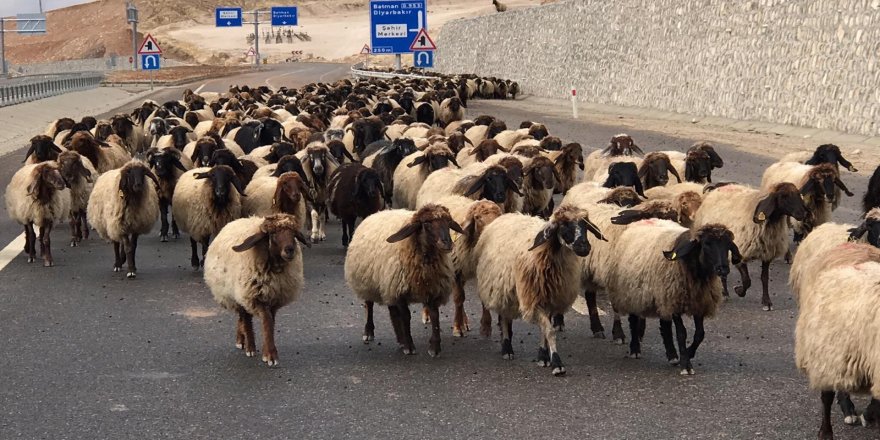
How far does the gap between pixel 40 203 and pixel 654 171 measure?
7103 mm

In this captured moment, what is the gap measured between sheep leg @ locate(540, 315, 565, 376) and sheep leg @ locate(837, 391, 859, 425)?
195cm

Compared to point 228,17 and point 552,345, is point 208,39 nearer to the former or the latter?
point 228,17

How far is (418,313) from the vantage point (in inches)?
416

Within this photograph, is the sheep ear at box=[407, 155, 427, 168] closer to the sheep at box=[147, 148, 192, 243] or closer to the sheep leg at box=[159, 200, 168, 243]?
the sheep at box=[147, 148, 192, 243]

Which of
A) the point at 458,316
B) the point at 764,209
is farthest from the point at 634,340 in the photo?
the point at 764,209

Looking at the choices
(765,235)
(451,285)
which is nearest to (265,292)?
(451,285)

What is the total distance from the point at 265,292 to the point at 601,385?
2659mm

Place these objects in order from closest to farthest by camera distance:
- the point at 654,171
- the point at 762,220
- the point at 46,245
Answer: the point at 762,220 → the point at 46,245 → the point at 654,171

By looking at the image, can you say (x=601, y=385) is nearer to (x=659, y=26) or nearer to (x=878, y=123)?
(x=878, y=123)

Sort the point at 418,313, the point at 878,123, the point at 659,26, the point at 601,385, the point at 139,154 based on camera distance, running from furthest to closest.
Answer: the point at 659,26 → the point at 878,123 → the point at 139,154 → the point at 418,313 → the point at 601,385

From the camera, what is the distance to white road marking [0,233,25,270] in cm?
1323

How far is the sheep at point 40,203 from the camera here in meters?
13.2

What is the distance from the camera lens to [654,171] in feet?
44.4

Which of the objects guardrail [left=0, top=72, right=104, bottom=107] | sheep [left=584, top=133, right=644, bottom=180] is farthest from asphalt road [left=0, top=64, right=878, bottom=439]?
guardrail [left=0, top=72, right=104, bottom=107]
